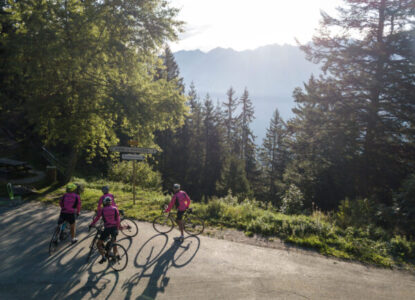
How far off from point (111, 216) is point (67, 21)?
11.1 meters

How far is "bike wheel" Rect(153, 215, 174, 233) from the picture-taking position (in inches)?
400

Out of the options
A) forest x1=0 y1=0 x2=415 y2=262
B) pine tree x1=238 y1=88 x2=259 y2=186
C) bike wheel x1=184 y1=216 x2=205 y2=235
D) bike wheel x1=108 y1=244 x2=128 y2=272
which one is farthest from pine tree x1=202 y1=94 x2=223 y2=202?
bike wheel x1=108 y1=244 x2=128 y2=272

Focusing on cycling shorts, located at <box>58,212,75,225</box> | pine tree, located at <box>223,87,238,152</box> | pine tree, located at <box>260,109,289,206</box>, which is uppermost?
cycling shorts, located at <box>58,212,75,225</box>

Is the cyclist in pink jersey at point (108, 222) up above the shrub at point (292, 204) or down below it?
above

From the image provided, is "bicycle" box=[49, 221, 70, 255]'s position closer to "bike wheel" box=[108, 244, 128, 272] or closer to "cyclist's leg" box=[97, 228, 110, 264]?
"cyclist's leg" box=[97, 228, 110, 264]

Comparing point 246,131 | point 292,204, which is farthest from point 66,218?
point 246,131

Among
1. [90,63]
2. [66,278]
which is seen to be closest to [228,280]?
[66,278]

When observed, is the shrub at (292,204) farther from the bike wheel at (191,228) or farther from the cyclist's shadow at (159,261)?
the cyclist's shadow at (159,261)

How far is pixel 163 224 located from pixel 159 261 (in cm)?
322

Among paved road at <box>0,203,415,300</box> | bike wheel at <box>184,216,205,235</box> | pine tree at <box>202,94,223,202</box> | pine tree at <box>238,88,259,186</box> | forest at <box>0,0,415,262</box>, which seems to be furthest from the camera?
pine tree at <box>238,88,259,186</box>

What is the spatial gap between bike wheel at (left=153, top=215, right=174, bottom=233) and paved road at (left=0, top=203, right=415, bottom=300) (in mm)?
1174

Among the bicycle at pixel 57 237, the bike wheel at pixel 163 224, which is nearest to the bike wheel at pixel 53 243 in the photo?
the bicycle at pixel 57 237

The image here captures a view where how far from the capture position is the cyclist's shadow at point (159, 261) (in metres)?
6.19

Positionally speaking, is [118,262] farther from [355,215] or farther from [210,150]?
[210,150]
